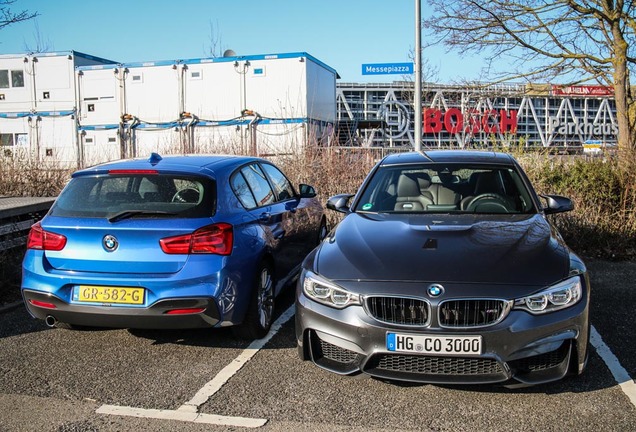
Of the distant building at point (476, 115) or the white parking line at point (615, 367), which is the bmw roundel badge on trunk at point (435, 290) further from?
the distant building at point (476, 115)

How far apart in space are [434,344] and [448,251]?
71 cm

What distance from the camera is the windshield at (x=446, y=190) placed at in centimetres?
480

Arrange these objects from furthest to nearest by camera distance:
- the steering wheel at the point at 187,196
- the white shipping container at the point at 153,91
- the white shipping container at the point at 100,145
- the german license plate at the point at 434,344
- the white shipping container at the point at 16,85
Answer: the white shipping container at the point at 16,85
the white shipping container at the point at 100,145
the white shipping container at the point at 153,91
the steering wheel at the point at 187,196
the german license plate at the point at 434,344

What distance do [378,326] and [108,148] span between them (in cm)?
1262

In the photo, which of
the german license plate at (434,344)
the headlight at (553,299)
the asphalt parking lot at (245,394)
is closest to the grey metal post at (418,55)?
the asphalt parking lot at (245,394)

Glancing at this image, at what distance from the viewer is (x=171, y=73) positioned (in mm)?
13828

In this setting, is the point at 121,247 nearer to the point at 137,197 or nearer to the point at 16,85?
the point at 137,197

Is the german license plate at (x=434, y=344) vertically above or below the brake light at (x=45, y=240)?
below

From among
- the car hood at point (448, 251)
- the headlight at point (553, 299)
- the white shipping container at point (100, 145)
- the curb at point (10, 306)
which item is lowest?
the curb at point (10, 306)

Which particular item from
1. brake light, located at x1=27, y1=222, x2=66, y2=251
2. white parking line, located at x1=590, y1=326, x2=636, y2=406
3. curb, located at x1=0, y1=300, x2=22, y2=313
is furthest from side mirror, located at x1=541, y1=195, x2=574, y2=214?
curb, located at x1=0, y1=300, x2=22, y2=313

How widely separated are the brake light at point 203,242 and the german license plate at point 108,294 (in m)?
0.37

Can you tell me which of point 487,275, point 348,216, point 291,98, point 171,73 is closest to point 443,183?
point 348,216

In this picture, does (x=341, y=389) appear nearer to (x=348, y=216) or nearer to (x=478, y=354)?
(x=478, y=354)

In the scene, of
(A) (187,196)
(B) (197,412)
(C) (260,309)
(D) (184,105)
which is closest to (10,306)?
(A) (187,196)
